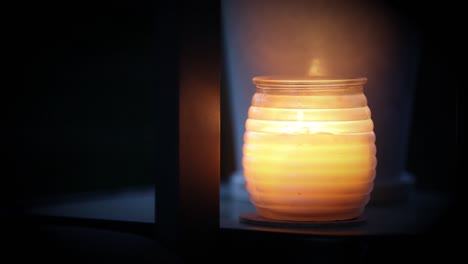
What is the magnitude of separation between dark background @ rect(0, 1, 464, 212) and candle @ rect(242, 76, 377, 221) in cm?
71

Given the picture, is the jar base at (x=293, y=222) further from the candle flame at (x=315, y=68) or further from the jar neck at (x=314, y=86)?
the candle flame at (x=315, y=68)

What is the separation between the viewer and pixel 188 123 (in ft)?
4.75

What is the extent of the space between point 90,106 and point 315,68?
6.72 feet

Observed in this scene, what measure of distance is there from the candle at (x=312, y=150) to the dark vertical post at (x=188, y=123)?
3.7 inches

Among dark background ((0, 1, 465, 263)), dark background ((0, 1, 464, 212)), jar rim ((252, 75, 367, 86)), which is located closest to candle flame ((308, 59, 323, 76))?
jar rim ((252, 75, 367, 86))

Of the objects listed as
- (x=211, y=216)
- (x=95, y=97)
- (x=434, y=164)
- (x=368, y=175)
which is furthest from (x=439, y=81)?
(x=95, y=97)

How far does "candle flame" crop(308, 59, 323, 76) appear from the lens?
Result: 172cm

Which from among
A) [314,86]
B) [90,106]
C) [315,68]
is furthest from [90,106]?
[314,86]

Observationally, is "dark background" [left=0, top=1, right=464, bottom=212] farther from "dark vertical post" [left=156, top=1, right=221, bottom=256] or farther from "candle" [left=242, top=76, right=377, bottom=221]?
"dark vertical post" [left=156, top=1, right=221, bottom=256]

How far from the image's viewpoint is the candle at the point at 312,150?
1.50 meters

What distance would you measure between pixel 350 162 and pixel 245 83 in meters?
0.37

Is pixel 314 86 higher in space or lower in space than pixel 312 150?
higher

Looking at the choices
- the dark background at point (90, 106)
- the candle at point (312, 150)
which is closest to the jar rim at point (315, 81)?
the candle at point (312, 150)

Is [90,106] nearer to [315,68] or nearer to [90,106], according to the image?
[90,106]
